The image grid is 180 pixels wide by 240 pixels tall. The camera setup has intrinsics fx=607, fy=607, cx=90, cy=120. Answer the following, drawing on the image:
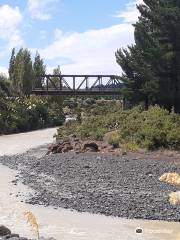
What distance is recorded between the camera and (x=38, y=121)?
5666 centimetres

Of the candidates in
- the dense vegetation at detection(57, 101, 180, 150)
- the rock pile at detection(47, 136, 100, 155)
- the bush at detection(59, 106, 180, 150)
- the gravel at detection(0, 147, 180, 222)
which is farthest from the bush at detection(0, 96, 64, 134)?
the gravel at detection(0, 147, 180, 222)

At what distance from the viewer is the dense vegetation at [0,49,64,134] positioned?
51.4m

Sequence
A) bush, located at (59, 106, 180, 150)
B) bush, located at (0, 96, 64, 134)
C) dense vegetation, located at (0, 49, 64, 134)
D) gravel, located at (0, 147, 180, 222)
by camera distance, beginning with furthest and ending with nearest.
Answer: dense vegetation, located at (0, 49, 64, 134) → bush, located at (0, 96, 64, 134) → bush, located at (59, 106, 180, 150) → gravel, located at (0, 147, 180, 222)

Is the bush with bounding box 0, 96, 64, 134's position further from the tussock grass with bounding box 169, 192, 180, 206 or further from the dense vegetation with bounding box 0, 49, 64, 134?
the tussock grass with bounding box 169, 192, 180, 206

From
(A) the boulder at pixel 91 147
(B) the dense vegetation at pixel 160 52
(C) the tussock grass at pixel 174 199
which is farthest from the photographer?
(B) the dense vegetation at pixel 160 52

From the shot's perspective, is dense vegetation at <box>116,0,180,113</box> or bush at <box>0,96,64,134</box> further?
bush at <box>0,96,64,134</box>

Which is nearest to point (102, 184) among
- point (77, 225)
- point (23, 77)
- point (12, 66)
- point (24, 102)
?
point (77, 225)

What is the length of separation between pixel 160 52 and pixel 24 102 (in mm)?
20154

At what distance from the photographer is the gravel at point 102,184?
17188mm

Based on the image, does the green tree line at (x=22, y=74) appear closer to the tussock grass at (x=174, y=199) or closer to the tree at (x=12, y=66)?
the tree at (x=12, y=66)

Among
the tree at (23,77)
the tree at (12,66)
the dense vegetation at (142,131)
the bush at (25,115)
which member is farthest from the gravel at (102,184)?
the tree at (12,66)

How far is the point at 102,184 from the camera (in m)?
20.6

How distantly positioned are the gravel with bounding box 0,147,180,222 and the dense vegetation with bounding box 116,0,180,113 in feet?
45.1

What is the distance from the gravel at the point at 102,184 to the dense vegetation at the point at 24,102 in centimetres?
2276
